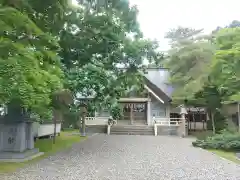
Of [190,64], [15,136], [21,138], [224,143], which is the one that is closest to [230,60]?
[224,143]

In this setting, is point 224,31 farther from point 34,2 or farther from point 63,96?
point 34,2

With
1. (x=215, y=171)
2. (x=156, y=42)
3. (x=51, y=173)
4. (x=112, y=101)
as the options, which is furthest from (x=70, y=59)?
(x=112, y=101)

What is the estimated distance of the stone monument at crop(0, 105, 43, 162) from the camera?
10.7 metres

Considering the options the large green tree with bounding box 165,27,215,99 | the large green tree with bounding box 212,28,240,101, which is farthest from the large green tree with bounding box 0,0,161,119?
the large green tree with bounding box 165,27,215,99

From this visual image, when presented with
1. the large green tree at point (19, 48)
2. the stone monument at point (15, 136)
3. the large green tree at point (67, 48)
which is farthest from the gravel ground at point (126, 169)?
the large green tree at point (19, 48)

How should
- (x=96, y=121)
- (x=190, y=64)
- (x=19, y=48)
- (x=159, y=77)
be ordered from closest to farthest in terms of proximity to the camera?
1. (x=19, y=48)
2. (x=190, y=64)
3. (x=96, y=121)
4. (x=159, y=77)

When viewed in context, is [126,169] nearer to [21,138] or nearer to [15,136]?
[21,138]

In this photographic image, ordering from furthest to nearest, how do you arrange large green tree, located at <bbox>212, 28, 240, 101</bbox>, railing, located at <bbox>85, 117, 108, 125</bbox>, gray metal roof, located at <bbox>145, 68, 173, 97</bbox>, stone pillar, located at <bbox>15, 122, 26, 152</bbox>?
gray metal roof, located at <bbox>145, 68, 173, 97</bbox>
railing, located at <bbox>85, 117, 108, 125</bbox>
large green tree, located at <bbox>212, 28, 240, 101</bbox>
stone pillar, located at <bbox>15, 122, 26, 152</bbox>

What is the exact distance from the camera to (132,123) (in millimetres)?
29266

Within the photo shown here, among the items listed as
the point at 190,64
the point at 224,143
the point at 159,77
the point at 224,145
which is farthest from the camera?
the point at 159,77

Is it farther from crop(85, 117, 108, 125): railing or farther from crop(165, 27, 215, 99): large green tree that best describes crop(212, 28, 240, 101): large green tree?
crop(85, 117, 108, 125): railing

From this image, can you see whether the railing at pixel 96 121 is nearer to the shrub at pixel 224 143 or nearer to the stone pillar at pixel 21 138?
the shrub at pixel 224 143

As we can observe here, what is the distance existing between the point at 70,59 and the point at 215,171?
8.51 meters

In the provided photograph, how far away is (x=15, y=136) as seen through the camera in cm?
1095
